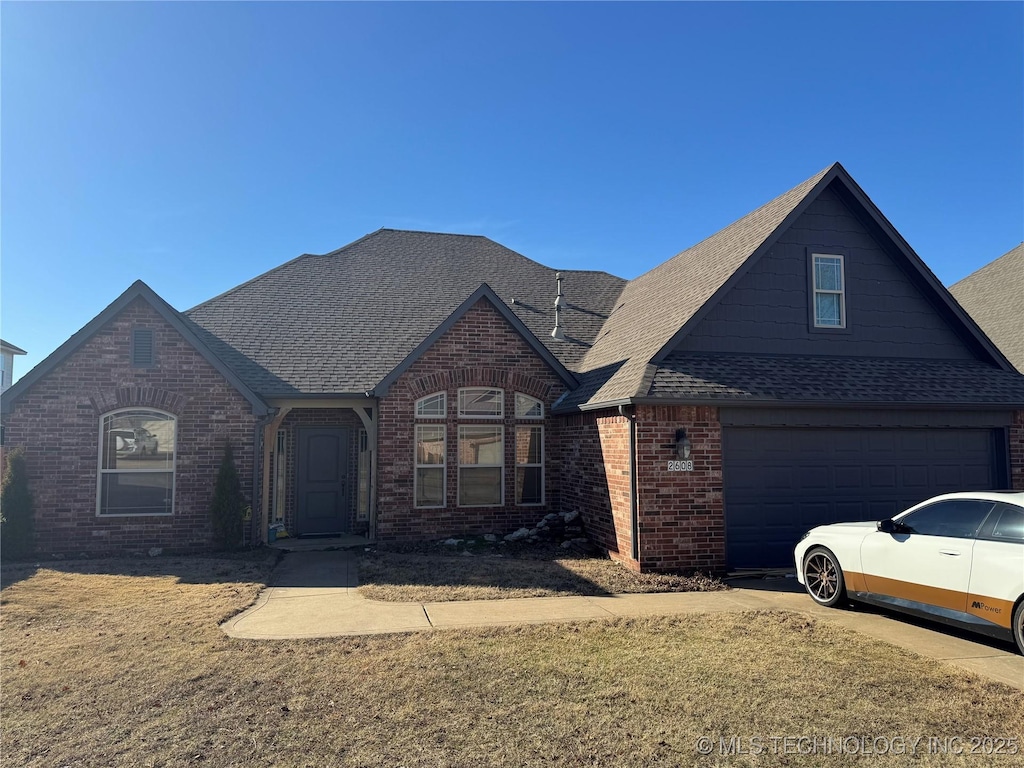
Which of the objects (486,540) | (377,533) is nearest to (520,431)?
(486,540)

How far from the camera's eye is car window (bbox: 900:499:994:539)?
6.66 meters

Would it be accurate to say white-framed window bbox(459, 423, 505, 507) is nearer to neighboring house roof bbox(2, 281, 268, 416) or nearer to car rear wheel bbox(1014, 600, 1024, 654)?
neighboring house roof bbox(2, 281, 268, 416)

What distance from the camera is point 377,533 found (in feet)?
41.5

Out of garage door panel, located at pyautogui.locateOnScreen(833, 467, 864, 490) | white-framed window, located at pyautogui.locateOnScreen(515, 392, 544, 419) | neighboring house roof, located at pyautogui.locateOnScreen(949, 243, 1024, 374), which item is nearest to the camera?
garage door panel, located at pyautogui.locateOnScreen(833, 467, 864, 490)

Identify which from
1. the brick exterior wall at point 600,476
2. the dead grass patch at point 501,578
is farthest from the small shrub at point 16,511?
the brick exterior wall at point 600,476

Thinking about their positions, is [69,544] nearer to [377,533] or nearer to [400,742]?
[377,533]

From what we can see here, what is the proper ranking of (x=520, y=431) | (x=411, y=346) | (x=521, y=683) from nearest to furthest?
(x=521, y=683) < (x=520, y=431) < (x=411, y=346)

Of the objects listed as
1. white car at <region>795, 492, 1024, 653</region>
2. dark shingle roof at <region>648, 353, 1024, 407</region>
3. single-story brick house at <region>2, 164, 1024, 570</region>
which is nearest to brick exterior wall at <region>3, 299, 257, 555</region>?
single-story brick house at <region>2, 164, 1024, 570</region>

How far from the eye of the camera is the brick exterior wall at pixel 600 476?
34.7 feet

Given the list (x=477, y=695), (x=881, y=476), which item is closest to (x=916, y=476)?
(x=881, y=476)

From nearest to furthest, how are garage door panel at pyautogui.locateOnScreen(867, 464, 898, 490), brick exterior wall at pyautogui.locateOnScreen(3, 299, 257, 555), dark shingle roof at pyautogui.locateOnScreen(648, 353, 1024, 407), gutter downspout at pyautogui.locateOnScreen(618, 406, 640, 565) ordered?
gutter downspout at pyautogui.locateOnScreen(618, 406, 640, 565) → dark shingle roof at pyautogui.locateOnScreen(648, 353, 1024, 407) → garage door panel at pyautogui.locateOnScreen(867, 464, 898, 490) → brick exterior wall at pyautogui.locateOnScreen(3, 299, 257, 555)

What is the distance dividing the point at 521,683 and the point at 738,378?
6895 mm

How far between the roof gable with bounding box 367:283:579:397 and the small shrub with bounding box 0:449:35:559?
241 inches

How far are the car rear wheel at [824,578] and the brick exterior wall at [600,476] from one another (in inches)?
95.4
